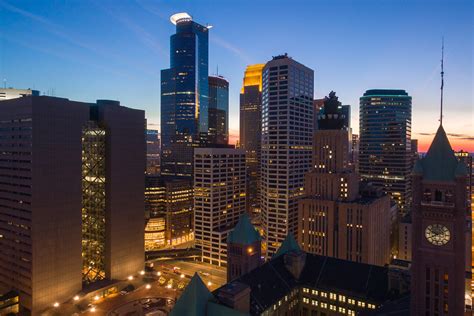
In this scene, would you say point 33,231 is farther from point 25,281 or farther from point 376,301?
point 376,301

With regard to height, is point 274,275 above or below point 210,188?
below

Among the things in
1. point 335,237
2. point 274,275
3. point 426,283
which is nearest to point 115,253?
point 274,275

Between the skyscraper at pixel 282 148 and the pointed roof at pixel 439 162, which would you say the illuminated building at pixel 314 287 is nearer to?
the pointed roof at pixel 439 162

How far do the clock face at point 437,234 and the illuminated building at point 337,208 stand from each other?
6100 cm

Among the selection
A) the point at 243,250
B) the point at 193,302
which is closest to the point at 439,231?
the point at 193,302

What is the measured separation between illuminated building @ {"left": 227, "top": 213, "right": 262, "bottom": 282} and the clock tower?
43505 millimetres

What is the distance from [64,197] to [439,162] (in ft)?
332

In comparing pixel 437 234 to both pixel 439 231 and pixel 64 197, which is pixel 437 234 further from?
pixel 64 197

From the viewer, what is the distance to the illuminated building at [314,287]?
76.8m

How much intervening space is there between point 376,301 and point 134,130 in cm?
9740

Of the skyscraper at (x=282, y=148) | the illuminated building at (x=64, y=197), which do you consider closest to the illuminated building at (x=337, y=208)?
the skyscraper at (x=282, y=148)

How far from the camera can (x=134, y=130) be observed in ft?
438

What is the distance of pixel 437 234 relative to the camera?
204 ft

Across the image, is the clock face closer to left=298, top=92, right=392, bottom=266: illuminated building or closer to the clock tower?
the clock tower
